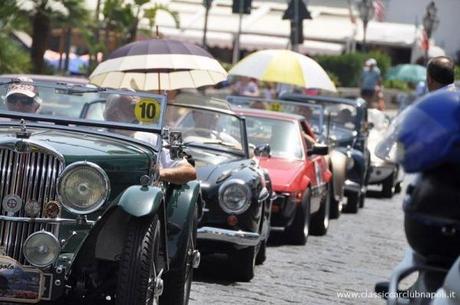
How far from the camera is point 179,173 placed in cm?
875

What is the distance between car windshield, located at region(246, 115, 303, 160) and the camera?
14.6m

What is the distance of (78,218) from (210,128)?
479cm

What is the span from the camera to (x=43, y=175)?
7.62 meters

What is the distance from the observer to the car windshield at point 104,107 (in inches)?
342

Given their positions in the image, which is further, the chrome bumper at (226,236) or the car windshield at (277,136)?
the car windshield at (277,136)

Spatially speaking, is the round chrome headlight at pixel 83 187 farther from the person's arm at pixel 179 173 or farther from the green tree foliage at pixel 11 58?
the green tree foliage at pixel 11 58

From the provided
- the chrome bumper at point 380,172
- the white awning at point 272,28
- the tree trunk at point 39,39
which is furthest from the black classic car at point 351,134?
the white awning at point 272,28

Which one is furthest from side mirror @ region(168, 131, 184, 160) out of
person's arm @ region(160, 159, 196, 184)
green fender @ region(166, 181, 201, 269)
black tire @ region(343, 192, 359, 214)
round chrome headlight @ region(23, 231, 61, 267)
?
black tire @ region(343, 192, 359, 214)

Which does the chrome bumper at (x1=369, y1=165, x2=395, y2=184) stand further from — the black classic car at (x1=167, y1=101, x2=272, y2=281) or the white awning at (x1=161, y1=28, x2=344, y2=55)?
the white awning at (x1=161, y1=28, x2=344, y2=55)

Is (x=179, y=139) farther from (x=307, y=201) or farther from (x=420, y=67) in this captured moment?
(x=420, y=67)

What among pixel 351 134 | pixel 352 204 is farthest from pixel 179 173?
pixel 351 134

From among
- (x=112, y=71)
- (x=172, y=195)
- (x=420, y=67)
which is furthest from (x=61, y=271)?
(x=420, y=67)

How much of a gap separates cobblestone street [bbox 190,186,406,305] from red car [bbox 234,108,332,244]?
0.25 metres

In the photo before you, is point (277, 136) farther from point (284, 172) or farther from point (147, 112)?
point (147, 112)
